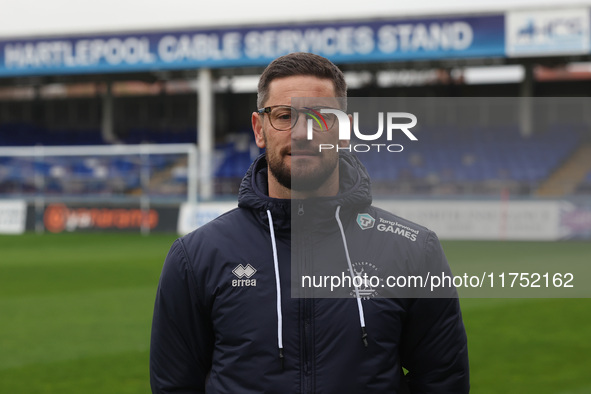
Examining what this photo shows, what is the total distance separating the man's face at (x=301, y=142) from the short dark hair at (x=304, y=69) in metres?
0.01

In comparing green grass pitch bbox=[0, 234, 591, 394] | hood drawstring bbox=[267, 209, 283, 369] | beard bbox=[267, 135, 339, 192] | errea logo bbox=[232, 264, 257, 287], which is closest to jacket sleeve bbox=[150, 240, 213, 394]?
errea logo bbox=[232, 264, 257, 287]

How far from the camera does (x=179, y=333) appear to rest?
223 cm

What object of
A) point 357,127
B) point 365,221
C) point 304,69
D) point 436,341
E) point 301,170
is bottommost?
point 436,341

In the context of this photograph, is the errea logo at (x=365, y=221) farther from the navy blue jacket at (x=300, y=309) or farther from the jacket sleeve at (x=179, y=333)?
the jacket sleeve at (x=179, y=333)

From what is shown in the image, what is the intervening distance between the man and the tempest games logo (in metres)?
0.02

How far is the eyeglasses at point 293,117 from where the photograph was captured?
82.9 inches

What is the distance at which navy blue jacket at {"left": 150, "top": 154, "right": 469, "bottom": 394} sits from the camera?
2.09 metres

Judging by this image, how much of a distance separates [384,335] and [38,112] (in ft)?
112

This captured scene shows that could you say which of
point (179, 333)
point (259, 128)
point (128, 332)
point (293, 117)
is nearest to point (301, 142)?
point (293, 117)

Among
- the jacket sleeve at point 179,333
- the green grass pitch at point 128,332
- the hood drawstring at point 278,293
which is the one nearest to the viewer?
the hood drawstring at point 278,293

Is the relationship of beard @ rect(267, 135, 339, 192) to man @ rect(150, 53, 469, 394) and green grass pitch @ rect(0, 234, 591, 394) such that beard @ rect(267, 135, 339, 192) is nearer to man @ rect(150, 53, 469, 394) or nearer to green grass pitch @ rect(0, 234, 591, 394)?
man @ rect(150, 53, 469, 394)

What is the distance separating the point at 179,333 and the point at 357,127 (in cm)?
80

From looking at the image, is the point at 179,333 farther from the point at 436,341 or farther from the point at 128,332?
the point at 128,332

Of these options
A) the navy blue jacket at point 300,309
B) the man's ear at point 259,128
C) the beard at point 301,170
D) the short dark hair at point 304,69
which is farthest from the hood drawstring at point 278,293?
the short dark hair at point 304,69
